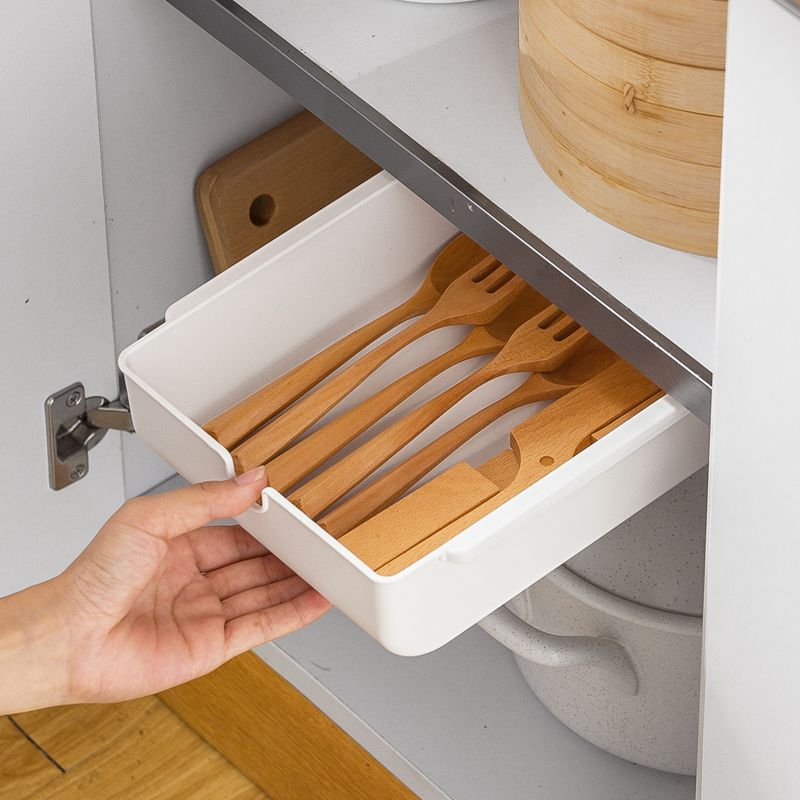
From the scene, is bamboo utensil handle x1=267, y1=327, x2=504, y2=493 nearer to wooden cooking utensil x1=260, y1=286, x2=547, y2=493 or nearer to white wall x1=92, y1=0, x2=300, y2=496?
wooden cooking utensil x1=260, y1=286, x2=547, y2=493

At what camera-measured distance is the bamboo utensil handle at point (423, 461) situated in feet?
2.51

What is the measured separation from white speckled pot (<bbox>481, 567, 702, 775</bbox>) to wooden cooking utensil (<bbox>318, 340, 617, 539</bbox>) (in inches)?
5.6

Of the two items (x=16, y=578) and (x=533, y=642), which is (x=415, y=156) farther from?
(x=16, y=578)

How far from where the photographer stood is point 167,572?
36.4 inches

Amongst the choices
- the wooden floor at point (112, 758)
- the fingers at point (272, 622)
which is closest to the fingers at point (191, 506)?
the fingers at point (272, 622)

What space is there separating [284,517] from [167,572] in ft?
0.82

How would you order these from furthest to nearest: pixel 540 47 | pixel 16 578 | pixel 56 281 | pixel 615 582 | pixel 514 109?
pixel 16 578 < pixel 56 281 < pixel 615 582 < pixel 514 109 < pixel 540 47

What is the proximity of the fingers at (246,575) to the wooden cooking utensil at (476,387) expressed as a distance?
160 mm

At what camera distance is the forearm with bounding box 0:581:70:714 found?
844mm

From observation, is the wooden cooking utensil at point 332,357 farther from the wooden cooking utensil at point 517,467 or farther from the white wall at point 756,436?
the white wall at point 756,436

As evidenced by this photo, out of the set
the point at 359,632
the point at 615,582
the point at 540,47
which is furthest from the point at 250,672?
the point at 540,47

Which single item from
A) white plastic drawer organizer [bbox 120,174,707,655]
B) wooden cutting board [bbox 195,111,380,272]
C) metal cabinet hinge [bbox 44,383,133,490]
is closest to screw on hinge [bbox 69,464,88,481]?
metal cabinet hinge [bbox 44,383,133,490]

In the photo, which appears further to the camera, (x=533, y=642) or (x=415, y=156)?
(x=533, y=642)

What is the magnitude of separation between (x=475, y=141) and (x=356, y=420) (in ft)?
0.55
